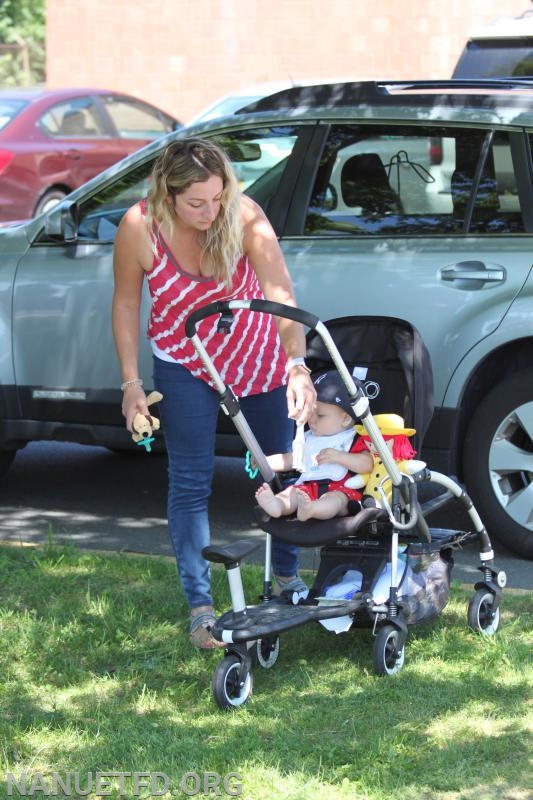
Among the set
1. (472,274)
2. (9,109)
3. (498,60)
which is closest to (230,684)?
(472,274)

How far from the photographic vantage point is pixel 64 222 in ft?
21.0

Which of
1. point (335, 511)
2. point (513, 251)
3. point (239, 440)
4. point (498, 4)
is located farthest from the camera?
point (498, 4)

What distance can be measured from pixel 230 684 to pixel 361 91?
297 centimetres

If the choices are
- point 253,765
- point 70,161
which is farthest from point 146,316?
point 70,161

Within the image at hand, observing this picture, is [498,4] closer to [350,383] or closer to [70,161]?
[70,161]

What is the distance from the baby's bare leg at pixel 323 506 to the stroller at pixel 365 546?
30 mm

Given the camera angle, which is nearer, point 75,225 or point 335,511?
point 335,511

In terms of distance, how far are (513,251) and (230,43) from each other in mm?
16801

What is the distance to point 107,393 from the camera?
21.2ft

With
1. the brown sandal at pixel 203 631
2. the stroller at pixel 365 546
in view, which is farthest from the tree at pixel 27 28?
the brown sandal at pixel 203 631

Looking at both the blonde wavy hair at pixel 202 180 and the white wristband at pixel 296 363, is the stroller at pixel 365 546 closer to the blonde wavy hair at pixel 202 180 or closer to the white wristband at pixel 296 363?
the white wristband at pixel 296 363

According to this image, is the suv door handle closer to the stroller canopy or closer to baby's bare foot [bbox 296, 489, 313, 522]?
the stroller canopy

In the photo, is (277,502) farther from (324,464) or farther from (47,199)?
(47,199)

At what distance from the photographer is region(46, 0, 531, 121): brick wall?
2147 centimetres
